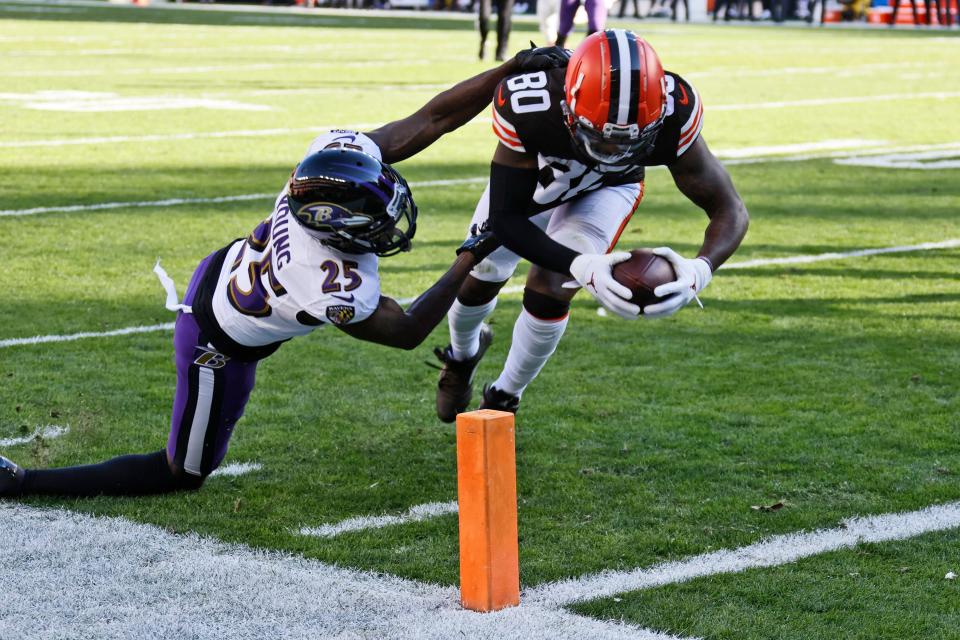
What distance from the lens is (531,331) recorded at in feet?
16.8

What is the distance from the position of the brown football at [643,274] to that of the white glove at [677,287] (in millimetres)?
17

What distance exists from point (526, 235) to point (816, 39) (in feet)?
91.5

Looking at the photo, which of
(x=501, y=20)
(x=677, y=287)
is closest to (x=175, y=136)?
(x=501, y=20)

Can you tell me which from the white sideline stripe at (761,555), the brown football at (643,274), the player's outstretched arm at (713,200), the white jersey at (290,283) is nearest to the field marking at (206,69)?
the white jersey at (290,283)

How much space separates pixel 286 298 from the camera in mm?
4211

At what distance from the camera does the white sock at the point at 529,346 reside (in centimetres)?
511

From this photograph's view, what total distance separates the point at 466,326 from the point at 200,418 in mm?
1271

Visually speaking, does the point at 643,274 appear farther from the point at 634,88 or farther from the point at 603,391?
the point at 603,391

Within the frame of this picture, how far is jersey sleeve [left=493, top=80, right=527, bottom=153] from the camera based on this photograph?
4.51 metres

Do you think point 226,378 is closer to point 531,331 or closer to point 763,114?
point 531,331

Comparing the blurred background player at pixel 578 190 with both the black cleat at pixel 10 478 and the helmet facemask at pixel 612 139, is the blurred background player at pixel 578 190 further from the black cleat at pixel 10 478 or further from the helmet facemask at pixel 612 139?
the black cleat at pixel 10 478

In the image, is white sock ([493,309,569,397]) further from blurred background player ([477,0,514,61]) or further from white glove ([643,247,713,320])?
blurred background player ([477,0,514,61])

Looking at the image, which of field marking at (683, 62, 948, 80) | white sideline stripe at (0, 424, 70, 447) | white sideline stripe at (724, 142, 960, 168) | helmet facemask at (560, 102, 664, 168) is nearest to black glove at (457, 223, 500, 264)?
helmet facemask at (560, 102, 664, 168)

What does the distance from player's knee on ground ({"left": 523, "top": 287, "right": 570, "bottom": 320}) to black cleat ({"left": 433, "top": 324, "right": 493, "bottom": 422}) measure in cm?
45
